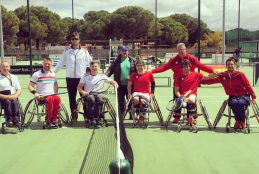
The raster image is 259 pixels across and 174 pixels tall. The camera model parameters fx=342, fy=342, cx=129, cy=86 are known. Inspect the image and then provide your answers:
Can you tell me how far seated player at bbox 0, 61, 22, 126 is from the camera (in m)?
6.08

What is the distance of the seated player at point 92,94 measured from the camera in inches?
252

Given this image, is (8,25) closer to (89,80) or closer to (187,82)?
(89,80)

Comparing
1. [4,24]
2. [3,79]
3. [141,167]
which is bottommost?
[141,167]

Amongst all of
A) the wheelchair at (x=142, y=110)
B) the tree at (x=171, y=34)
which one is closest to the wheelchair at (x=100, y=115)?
the wheelchair at (x=142, y=110)

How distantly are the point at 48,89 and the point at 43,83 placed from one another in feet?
0.49

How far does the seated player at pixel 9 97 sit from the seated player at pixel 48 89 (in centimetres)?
36

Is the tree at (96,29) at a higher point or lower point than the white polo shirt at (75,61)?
higher

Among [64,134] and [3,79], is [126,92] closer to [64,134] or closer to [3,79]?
[64,134]

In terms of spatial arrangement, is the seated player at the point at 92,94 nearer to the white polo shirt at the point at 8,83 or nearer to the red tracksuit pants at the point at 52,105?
the red tracksuit pants at the point at 52,105

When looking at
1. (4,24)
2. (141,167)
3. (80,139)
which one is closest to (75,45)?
(80,139)

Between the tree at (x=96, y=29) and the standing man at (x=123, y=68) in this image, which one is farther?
the tree at (x=96, y=29)

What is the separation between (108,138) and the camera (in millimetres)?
5523

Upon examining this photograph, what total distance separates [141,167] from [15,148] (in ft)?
6.98

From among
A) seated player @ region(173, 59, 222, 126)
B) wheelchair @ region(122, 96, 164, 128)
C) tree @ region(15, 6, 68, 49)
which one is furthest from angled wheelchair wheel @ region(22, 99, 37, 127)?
tree @ region(15, 6, 68, 49)
